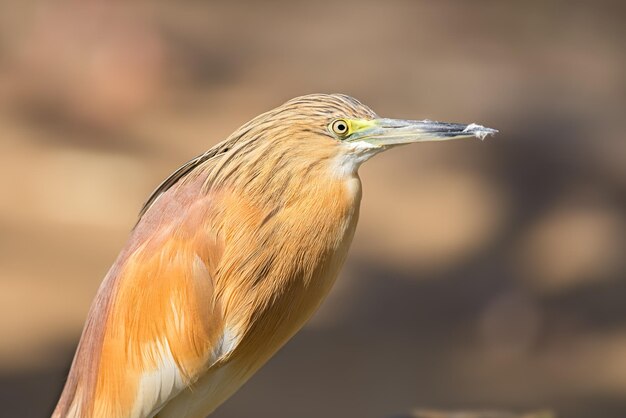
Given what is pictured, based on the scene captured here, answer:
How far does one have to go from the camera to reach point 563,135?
5754 millimetres

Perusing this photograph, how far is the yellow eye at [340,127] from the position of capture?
7.07 feet

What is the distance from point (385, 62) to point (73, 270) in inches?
96.5

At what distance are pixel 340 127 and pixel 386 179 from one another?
3.32 metres

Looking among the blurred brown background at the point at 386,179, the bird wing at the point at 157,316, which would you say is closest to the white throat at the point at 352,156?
the bird wing at the point at 157,316

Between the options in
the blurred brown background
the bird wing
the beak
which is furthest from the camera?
the blurred brown background

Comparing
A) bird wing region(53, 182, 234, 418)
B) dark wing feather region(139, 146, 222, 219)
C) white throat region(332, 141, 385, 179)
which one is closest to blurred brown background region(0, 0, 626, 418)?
bird wing region(53, 182, 234, 418)

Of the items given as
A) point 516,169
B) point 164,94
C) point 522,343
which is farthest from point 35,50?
point 522,343

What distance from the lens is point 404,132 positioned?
84.4 inches

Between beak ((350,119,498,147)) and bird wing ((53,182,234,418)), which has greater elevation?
beak ((350,119,498,147))

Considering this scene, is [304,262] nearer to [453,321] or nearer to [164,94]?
[453,321]

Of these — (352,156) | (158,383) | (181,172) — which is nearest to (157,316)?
(158,383)

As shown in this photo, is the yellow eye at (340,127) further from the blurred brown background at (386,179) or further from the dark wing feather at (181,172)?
the blurred brown background at (386,179)

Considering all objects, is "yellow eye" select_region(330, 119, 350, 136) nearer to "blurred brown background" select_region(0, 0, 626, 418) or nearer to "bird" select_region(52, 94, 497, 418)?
"bird" select_region(52, 94, 497, 418)

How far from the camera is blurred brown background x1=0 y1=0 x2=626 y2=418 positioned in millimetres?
4609
